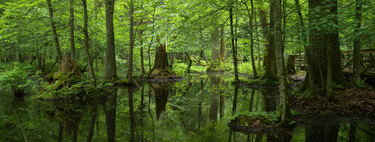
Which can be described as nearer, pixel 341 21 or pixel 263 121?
pixel 263 121

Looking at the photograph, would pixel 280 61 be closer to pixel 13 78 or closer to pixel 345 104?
pixel 345 104

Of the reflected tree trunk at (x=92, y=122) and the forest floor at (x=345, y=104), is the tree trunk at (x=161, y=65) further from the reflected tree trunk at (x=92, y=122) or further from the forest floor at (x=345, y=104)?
the forest floor at (x=345, y=104)

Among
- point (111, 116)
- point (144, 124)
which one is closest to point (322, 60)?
point (144, 124)

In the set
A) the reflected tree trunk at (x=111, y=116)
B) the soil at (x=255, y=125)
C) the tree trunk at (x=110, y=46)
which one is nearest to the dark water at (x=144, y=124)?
the reflected tree trunk at (x=111, y=116)

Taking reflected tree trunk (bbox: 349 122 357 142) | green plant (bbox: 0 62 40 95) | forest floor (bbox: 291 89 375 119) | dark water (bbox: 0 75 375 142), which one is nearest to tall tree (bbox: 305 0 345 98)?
forest floor (bbox: 291 89 375 119)

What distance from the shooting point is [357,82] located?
8469 millimetres

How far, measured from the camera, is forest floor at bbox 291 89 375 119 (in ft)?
22.4

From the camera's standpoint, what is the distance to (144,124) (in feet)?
19.9

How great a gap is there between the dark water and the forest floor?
70cm

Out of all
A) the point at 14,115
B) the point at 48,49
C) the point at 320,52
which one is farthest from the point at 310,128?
the point at 48,49

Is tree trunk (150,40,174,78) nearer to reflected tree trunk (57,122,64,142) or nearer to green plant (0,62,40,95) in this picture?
green plant (0,62,40,95)

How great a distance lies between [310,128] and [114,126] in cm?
471

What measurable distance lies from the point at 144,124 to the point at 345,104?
19.8 feet

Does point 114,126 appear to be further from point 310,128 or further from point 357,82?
point 357,82
